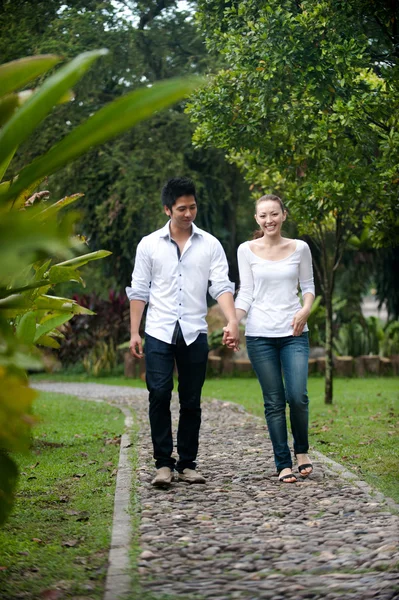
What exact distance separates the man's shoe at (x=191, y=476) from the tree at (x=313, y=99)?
4.74 metres

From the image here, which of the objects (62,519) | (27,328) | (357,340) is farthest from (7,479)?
(357,340)

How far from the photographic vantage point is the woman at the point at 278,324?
652cm

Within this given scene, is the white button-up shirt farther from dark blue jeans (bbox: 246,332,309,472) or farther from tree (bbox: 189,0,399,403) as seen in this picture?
tree (bbox: 189,0,399,403)

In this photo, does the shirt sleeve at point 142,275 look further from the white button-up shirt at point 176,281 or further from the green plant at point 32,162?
the green plant at point 32,162

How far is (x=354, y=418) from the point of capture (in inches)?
440

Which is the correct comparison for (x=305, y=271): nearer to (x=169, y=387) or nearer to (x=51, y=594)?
(x=169, y=387)

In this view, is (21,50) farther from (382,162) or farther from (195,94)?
(382,162)

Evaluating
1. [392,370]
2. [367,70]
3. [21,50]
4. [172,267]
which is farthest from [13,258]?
[21,50]

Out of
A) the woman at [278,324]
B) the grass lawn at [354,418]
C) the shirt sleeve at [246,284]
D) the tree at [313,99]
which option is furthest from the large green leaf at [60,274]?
the tree at [313,99]

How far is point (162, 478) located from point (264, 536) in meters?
1.50

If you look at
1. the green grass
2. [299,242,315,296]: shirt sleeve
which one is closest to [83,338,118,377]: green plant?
the green grass

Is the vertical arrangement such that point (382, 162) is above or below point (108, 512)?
above

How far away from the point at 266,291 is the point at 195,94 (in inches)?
221

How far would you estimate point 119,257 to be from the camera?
72.8 feet
